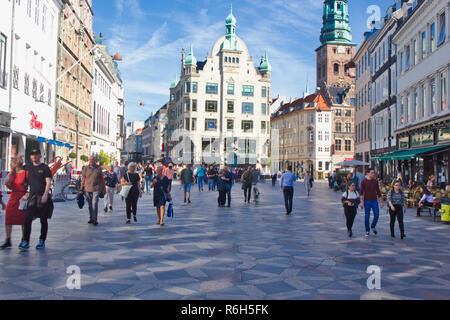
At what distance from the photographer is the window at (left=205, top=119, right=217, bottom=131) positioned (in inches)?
2869

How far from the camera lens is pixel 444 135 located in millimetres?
23953

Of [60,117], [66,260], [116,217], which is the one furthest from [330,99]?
[66,260]

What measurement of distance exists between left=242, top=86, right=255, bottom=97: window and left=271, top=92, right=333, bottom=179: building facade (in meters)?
14.6

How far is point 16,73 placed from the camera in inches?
922

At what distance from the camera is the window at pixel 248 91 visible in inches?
2926

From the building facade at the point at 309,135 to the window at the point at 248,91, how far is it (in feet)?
48.0

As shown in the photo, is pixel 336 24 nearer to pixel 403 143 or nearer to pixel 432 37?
pixel 403 143

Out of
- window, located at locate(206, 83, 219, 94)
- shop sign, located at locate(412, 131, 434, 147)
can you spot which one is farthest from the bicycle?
window, located at locate(206, 83, 219, 94)

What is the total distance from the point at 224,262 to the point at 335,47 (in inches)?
4016

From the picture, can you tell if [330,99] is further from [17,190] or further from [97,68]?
[17,190]

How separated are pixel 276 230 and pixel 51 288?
23.0 ft

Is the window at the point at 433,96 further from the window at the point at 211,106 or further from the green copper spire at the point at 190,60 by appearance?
the green copper spire at the point at 190,60

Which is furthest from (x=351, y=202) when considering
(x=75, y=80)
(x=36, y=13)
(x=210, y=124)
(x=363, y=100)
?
(x=210, y=124)

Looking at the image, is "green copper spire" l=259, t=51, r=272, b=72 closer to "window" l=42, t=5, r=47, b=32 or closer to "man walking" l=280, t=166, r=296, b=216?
"window" l=42, t=5, r=47, b=32
